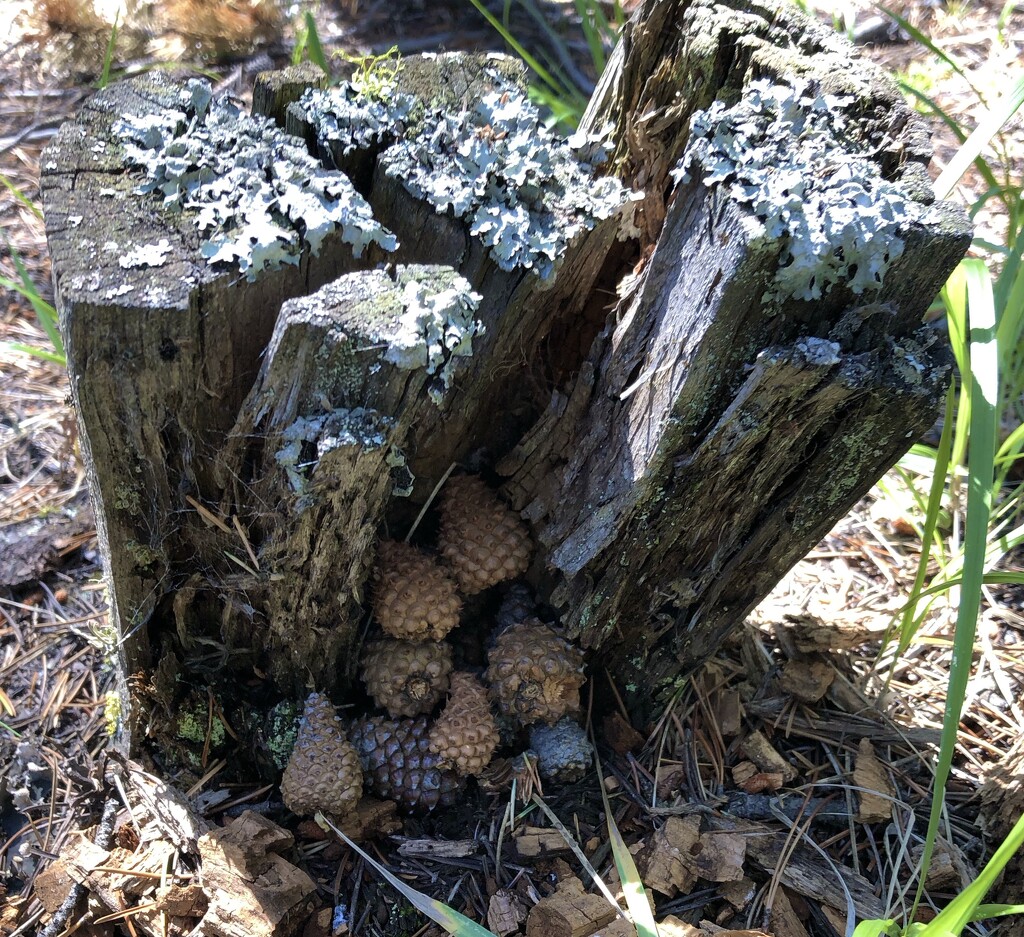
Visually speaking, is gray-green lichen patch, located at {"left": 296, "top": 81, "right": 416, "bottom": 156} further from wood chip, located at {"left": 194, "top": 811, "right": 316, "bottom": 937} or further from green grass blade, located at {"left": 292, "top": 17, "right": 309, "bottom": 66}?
wood chip, located at {"left": 194, "top": 811, "right": 316, "bottom": 937}

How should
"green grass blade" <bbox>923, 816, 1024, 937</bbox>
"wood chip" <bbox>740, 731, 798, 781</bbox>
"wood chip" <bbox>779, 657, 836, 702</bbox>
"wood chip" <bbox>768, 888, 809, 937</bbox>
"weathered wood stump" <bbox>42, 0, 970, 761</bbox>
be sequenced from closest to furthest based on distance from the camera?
"green grass blade" <bbox>923, 816, 1024, 937</bbox>, "weathered wood stump" <bbox>42, 0, 970, 761</bbox>, "wood chip" <bbox>768, 888, 809, 937</bbox>, "wood chip" <bbox>740, 731, 798, 781</bbox>, "wood chip" <bbox>779, 657, 836, 702</bbox>

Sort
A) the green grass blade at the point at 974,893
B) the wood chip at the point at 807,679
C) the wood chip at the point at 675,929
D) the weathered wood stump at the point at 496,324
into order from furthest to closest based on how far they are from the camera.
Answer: the wood chip at the point at 807,679
the wood chip at the point at 675,929
the weathered wood stump at the point at 496,324
the green grass blade at the point at 974,893

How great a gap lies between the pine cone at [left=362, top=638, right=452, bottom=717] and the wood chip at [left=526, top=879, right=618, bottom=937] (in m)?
0.50

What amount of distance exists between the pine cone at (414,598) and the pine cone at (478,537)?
52mm

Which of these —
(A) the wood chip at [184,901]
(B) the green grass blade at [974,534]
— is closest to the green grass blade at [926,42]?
(B) the green grass blade at [974,534]

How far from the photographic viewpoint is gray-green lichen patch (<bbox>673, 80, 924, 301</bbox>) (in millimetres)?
1327

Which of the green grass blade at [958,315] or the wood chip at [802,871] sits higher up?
the green grass blade at [958,315]

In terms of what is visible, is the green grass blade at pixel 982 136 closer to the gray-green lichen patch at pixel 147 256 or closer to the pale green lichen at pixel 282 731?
the gray-green lichen patch at pixel 147 256

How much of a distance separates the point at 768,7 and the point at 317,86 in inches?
38.2

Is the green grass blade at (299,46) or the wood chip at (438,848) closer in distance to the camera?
the wood chip at (438,848)

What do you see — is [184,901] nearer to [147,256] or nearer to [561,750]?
[561,750]

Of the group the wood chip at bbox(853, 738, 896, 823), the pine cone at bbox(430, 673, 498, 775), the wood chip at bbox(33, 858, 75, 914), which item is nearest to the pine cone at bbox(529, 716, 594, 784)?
the pine cone at bbox(430, 673, 498, 775)

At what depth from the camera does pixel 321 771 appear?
174 cm

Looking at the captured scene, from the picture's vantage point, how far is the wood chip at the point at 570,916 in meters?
1.62
